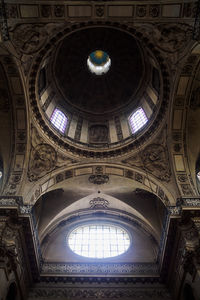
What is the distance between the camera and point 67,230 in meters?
17.3

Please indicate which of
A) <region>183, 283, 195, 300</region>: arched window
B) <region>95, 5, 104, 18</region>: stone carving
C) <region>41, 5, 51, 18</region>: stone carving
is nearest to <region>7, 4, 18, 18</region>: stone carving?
<region>41, 5, 51, 18</region>: stone carving

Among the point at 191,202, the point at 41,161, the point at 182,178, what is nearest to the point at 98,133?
the point at 41,161

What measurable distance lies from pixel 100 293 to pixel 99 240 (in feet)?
11.8

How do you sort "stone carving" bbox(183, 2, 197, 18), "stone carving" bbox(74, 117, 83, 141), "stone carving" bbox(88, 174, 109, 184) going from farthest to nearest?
"stone carving" bbox(74, 117, 83, 141) → "stone carving" bbox(88, 174, 109, 184) → "stone carving" bbox(183, 2, 197, 18)

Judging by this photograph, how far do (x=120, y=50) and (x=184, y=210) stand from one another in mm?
13775

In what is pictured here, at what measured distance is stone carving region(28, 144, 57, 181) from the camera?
1473 cm

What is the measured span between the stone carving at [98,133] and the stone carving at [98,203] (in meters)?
3.75

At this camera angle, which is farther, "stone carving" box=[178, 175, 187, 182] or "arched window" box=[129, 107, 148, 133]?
"arched window" box=[129, 107, 148, 133]

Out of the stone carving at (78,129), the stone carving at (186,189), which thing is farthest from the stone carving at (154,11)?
the stone carving at (78,129)

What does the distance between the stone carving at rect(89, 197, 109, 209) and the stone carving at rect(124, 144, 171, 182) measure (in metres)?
3.60

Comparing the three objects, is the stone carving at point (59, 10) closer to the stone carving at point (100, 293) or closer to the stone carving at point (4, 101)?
the stone carving at point (4, 101)

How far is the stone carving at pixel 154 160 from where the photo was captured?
15023 mm

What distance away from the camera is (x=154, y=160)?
50.5 ft

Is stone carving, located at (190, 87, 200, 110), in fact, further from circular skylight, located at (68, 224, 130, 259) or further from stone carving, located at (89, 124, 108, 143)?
circular skylight, located at (68, 224, 130, 259)
